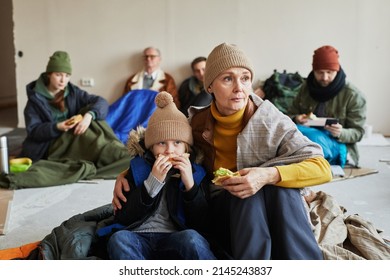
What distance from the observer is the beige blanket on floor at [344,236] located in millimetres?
1712

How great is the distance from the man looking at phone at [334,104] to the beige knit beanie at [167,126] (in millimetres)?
1752

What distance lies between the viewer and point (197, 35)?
202 inches

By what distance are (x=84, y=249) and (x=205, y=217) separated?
0.45m

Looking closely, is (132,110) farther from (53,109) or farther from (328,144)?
(328,144)

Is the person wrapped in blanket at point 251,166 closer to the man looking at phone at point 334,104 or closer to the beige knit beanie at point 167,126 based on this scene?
the beige knit beanie at point 167,126

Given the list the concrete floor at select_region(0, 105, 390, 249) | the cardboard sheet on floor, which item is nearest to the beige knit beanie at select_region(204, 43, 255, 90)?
the concrete floor at select_region(0, 105, 390, 249)

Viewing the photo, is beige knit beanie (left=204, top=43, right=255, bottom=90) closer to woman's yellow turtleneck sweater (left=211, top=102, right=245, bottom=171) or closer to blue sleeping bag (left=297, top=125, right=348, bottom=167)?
woman's yellow turtleneck sweater (left=211, top=102, right=245, bottom=171)

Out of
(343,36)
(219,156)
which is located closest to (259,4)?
(343,36)

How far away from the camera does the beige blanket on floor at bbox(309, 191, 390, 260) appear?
1712 mm

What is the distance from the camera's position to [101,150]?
3402mm

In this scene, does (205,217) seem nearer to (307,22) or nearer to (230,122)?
(230,122)

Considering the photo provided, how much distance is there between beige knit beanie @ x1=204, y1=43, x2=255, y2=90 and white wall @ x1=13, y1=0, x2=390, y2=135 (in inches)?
136

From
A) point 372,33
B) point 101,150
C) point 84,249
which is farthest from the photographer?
point 372,33

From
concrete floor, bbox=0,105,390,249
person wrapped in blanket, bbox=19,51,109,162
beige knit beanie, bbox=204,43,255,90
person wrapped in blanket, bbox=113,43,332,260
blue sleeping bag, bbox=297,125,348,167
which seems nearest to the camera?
person wrapped in blanket, bbox=113,43,332,260
